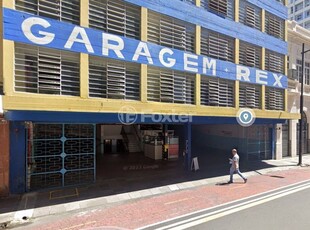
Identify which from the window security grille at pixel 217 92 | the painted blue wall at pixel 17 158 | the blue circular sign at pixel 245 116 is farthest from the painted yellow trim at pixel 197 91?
the painted blue wall at pixel 17 158

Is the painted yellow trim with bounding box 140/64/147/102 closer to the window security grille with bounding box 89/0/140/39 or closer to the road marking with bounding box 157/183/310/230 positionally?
the window security grille with bounding box 89/0/140/39

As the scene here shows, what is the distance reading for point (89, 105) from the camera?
995 centimetres

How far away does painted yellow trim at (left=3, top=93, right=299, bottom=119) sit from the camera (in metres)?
8.46

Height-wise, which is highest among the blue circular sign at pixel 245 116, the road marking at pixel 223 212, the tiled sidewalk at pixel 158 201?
the blue circular sign at pixel 245 116

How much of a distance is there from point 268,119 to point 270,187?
7.69 metres

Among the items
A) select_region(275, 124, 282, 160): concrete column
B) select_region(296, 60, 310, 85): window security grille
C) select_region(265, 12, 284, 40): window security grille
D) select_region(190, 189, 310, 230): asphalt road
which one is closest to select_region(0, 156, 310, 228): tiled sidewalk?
select_region(190, 189, 310, 230): asphalt road

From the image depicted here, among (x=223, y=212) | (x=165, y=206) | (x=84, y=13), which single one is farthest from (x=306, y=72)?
(x=84, y=13)

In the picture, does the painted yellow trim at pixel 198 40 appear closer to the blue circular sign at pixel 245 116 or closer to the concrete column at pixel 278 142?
the blue circular sign at pixel 245 116

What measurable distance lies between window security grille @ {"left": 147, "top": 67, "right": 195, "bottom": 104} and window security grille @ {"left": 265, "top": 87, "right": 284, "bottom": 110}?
771cm

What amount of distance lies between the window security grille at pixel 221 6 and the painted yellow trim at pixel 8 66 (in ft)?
34.7

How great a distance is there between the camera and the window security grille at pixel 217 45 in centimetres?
1479

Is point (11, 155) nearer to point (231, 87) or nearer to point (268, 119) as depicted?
point (231, 87)

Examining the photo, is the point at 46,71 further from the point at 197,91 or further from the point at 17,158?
the point at 197,91

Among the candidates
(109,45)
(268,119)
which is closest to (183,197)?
(109,45)
